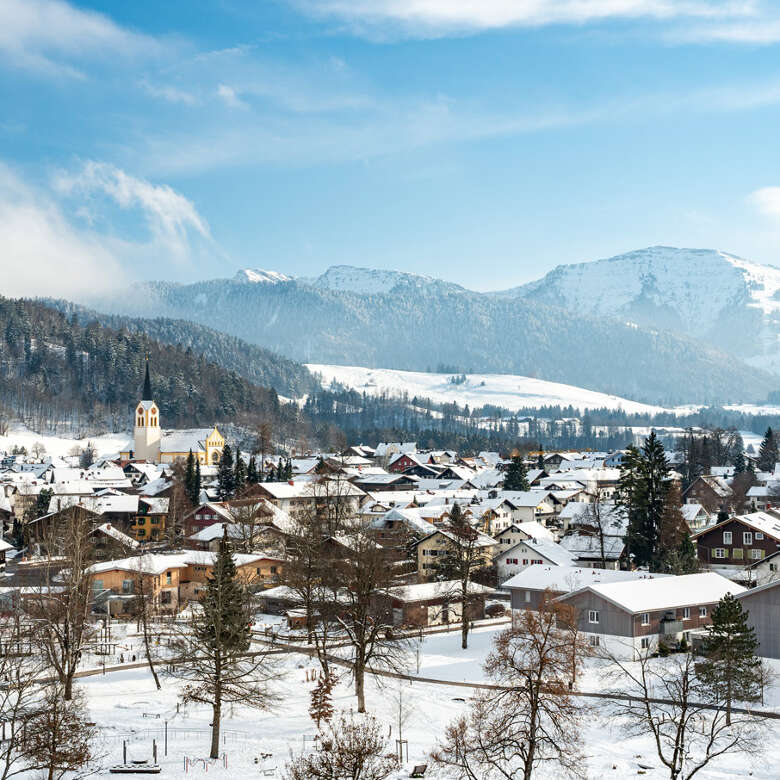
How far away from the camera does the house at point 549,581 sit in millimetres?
54500

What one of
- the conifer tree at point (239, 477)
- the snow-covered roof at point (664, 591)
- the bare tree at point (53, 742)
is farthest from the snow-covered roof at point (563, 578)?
the conifer tree at point (239, 477)

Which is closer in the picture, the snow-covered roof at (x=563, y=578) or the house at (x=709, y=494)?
the snow-covered roof at (x=563, y=578)

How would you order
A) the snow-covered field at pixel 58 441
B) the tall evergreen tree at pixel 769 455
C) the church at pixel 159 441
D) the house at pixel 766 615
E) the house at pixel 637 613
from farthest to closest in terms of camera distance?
1. the snow-covered field at pixel 58 441
2. the church at pixel 159 441
3. the tall evergreen tree at pixel 769 455
4. the house at pixel 637 613
5. the house at pixel 766 615

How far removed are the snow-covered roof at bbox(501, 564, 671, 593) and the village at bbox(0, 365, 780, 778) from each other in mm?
183

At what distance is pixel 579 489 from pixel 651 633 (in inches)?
2515

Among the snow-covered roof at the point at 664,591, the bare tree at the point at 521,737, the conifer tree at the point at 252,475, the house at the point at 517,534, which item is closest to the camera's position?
the bare tree at the point at 521,737

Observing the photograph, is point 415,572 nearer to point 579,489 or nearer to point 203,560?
point 203,560

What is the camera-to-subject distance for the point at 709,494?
350 feet

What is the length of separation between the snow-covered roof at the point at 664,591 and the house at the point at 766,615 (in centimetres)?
317

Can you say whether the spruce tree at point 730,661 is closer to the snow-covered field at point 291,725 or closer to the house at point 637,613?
the snow-covered field at point 291,725

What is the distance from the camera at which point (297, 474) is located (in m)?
127

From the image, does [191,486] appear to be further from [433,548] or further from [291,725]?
[291,725]

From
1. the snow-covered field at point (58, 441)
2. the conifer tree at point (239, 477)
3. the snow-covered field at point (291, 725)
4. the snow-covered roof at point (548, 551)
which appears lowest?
the snow-covered field at point (291, 725)

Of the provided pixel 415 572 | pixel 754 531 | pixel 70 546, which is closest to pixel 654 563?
pixel 754 531
